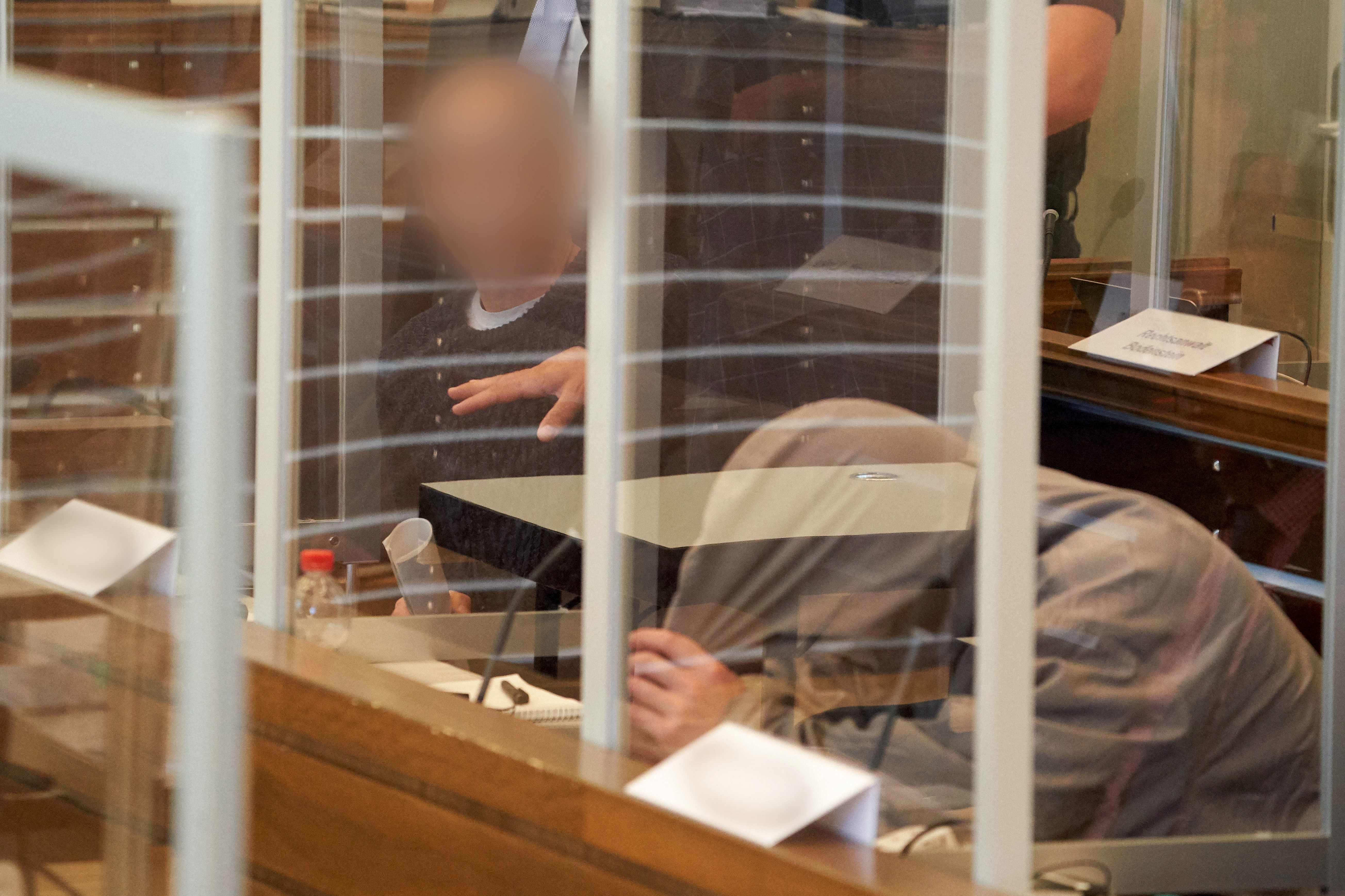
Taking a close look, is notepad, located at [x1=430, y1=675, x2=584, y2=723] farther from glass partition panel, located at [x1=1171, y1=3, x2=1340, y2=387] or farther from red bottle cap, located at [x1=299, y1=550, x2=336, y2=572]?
glass partition panel, located at [x1=1171, y1=3, x2=1340, y2=387]

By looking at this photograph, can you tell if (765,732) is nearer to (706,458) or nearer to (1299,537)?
(706,458)

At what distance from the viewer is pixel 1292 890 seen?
46.9 inches

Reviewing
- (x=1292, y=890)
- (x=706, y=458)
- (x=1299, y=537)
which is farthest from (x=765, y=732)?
(x=1299, y=537)

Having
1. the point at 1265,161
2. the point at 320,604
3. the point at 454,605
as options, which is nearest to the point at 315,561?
the point at 320,604

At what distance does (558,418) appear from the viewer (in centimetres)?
137

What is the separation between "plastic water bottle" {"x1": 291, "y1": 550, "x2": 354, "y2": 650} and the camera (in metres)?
1.37

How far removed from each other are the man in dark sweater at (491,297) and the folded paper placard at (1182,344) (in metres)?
0.96

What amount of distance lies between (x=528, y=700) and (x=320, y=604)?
30 centimetres

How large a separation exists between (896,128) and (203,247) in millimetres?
839

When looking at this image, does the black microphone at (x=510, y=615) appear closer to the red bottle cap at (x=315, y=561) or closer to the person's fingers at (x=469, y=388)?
the red bottle cap at (x=315, y=561)

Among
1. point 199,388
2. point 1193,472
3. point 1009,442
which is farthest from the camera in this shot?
point 1193,472

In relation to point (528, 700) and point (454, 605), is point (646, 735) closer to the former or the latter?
point (528, 700)

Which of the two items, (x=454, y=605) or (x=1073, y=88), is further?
(x=1073, y=88)

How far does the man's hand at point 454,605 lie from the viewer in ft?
4.53
